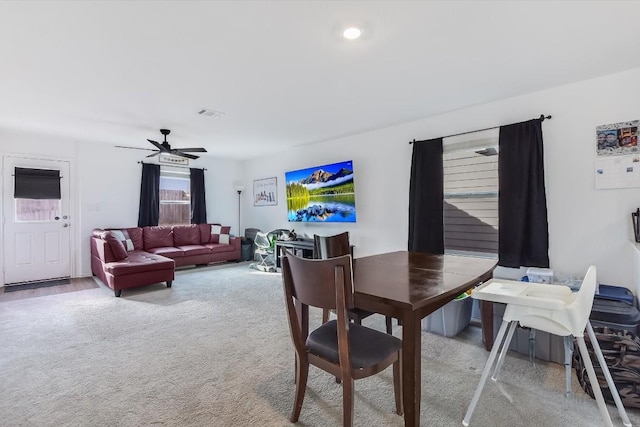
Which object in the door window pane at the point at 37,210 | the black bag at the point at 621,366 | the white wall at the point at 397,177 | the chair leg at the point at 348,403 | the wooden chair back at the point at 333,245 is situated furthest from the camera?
the door window pane at the point at 37,210

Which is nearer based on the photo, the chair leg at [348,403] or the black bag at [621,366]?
the chair leg at [348,403]

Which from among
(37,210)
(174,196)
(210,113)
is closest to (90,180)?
(37,210)

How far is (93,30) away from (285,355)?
267cm

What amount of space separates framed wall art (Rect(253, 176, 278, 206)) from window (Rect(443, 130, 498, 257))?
12.1 feet

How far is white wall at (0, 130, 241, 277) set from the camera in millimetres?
5004

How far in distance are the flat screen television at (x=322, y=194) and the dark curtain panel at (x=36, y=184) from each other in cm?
386

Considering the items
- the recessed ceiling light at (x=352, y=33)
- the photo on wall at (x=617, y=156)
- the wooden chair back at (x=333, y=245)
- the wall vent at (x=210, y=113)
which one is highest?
the wall vent at (x=210, y=113)

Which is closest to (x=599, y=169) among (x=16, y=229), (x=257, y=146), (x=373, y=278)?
(x=373, y=278)

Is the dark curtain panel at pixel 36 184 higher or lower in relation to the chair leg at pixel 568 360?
higher

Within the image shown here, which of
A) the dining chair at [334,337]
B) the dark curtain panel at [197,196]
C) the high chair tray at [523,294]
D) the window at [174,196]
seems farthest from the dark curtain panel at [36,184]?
the high chair tray at [523,294]

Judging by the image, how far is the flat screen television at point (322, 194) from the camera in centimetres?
483

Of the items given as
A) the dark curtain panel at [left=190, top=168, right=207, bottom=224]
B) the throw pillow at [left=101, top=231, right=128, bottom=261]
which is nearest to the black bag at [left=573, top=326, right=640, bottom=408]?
the throw pillow at [left=101, top=231, right=128, bottom=261]

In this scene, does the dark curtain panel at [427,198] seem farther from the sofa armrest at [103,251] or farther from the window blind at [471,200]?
the sofa armrest at [103,251]

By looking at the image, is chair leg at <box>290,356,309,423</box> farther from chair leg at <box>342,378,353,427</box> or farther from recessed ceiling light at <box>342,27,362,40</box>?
recessed ceiling light at <box>342,27,362,40</box>
